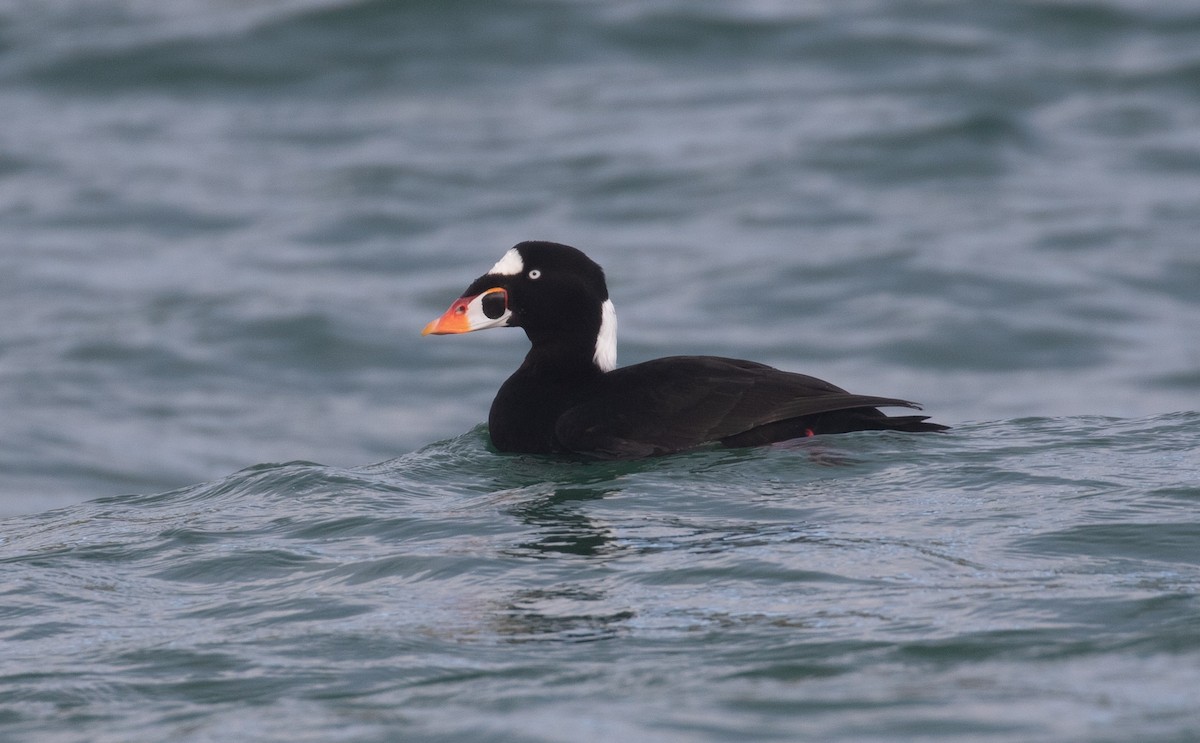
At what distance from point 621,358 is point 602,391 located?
6333 mm

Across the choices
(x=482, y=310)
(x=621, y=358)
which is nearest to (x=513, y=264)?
(x=482, y=310)

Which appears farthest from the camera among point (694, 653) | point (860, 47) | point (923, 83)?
point (860, 47)

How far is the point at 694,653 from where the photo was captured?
431cm

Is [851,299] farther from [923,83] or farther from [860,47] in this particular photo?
[860,47]

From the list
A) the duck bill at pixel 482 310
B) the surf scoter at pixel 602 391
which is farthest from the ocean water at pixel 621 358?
the duck bill at pixel 482 310

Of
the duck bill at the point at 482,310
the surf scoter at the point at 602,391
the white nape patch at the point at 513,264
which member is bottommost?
the surf scoter at the point at 602,391

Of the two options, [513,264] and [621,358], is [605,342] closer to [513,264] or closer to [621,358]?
[513,264]

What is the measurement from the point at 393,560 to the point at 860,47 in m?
15.8

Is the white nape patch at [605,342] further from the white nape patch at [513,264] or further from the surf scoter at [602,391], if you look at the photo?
the white nape patch at [513,264]

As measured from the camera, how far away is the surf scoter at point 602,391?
6.41 metres

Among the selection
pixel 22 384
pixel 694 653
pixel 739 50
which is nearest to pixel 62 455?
pixel 22 384

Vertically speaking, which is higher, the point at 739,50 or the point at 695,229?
the point at 739,50

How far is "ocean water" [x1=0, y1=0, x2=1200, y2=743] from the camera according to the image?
14.0ft

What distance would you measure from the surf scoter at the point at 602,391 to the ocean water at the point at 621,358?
0.15 m
